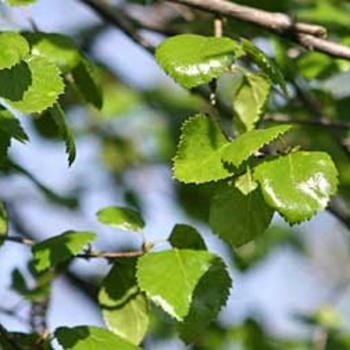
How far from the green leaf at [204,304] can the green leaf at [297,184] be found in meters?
0.17

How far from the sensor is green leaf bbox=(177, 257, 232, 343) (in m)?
1.27

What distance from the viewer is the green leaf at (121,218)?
1463mm

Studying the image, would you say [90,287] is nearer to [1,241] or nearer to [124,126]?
[124,126]

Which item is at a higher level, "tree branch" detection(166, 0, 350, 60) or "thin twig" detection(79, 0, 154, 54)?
"tree branch" detection(166, 0, 350, 60)

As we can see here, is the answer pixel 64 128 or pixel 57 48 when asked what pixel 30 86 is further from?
pixel 57 48

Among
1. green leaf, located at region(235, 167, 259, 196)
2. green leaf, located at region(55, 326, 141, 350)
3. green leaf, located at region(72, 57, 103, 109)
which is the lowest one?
green leaf, located at region(55, 326, 141, 350)

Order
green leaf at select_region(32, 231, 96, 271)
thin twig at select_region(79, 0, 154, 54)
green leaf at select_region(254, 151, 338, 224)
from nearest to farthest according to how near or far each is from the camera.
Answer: green leaf at select_region(254, 151, 338, 224) < green leaf at select_region(32, 231, 96, 271) < thin twig at select_region(79, 0, 154, 54)

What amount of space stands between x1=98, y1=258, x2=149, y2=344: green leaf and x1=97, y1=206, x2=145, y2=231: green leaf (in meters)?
0.06

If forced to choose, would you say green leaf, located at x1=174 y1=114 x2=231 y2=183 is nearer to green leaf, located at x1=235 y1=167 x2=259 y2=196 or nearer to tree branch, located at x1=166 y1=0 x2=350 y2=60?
green leaf, located at x1=235 y1=167 x2=259 y2=196

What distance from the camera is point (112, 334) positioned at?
4.33ft

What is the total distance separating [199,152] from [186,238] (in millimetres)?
194

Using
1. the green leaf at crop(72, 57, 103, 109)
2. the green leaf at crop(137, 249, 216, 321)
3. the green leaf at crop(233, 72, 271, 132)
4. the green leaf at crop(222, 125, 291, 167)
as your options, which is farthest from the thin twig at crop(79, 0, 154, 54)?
the green leaf at crop(222, 125, 291, 167)

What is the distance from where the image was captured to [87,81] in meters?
1.49

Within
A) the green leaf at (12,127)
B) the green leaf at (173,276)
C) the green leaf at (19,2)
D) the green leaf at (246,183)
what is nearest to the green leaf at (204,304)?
the green leaf at (173,276)
